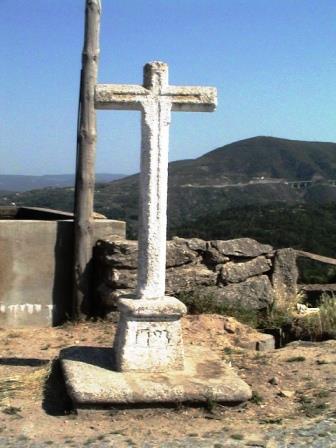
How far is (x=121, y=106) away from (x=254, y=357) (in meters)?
2.63

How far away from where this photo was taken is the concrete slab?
517 centimetres

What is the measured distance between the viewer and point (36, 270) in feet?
27.7

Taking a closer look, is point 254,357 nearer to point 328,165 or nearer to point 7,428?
point 7,428

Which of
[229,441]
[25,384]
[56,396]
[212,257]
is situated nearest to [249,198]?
[212,257]

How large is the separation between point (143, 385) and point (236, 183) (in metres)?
34.2

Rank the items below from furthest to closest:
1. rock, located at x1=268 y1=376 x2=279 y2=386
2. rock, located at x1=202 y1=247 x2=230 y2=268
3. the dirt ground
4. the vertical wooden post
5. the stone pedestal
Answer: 1. rock, located at x1=202 y1=247 x2=230 y2=268
2. the vertical wooden post
3. rock, located at x1=268 y1=376 x2=279 y2=386
4. the stone pedestal
5. the dirt ground

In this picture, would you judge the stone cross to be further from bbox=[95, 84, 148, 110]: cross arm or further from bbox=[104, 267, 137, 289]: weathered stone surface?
bbox=[104, 267, 137, 289]: weathered stone surface

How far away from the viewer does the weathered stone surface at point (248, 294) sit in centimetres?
864

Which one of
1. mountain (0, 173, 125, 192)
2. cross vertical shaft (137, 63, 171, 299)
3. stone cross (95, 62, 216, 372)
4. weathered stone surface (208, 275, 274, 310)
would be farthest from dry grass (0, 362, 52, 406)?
mountain (0, 173, 125, 192)

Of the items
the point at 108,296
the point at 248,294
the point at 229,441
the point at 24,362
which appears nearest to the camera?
the point at 229,441

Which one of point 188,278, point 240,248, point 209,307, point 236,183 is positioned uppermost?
point 236,183

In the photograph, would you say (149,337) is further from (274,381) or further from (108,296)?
(108,296)

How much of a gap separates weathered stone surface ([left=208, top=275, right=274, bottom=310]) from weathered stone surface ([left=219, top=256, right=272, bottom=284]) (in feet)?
0.21

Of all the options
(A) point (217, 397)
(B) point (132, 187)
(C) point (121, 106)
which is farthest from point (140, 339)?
(B) point (132, 187)
